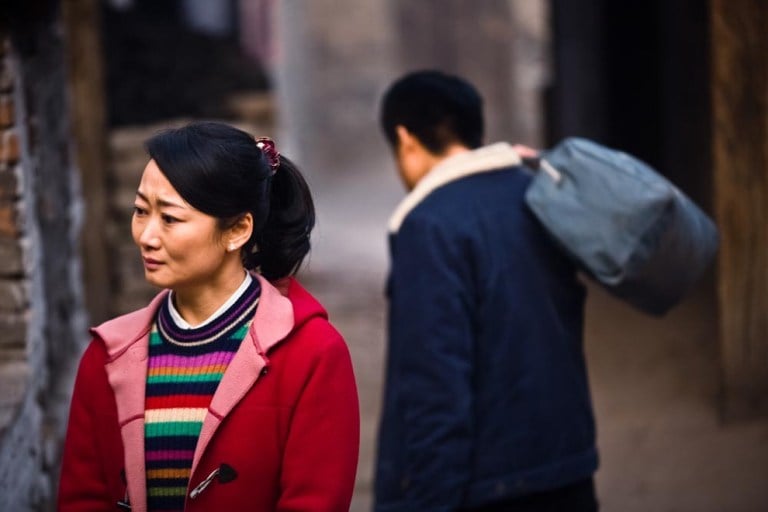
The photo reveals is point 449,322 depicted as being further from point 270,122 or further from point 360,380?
point 270,122

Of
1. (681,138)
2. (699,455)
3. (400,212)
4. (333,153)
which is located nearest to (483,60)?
(333,153)

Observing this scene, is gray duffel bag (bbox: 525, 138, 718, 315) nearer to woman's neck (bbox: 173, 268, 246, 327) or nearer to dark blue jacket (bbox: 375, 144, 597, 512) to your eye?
dark blue jacket (bbox: 375, 144, 597, 512)

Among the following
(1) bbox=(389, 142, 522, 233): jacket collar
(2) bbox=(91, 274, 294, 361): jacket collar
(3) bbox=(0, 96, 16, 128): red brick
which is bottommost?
(1) bbox=(389, 142, 522, 233): jacket collar

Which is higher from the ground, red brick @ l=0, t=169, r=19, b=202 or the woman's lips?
the woman's lips

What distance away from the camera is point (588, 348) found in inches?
252

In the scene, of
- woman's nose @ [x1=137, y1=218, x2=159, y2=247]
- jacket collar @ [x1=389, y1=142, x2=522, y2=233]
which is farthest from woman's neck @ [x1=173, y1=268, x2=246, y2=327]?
jacket collar @ [x1=389, y1=142, x2=522, y2=233]

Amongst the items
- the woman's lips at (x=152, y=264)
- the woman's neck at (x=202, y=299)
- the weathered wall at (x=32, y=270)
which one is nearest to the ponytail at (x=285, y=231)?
the woman's neck at (x=202, y=299)

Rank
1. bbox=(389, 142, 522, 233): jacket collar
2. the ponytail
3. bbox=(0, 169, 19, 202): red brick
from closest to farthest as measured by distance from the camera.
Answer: the ponytail
bbox=(389, 142, 522, 233): jacket collar
bbox=(0, 169, 19, 202): red brick

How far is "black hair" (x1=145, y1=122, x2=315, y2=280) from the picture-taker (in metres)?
1.92

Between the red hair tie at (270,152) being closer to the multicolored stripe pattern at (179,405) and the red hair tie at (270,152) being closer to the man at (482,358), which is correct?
the multicolored stripe pattern at (179,405)

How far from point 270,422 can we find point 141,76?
23.4 feet

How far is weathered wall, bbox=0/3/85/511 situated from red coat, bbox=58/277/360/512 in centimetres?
84

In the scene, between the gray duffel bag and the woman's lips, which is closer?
the woman's lips

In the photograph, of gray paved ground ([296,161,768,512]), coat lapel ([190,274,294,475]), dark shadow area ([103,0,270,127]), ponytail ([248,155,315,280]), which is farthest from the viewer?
dark shadow area ([103,0,270,127])
